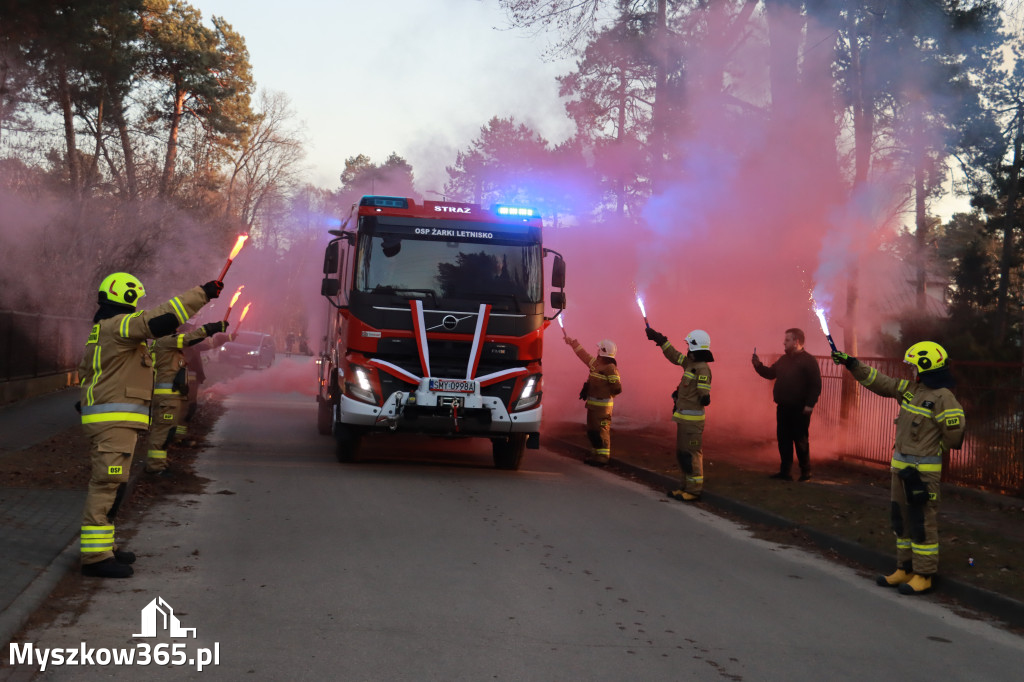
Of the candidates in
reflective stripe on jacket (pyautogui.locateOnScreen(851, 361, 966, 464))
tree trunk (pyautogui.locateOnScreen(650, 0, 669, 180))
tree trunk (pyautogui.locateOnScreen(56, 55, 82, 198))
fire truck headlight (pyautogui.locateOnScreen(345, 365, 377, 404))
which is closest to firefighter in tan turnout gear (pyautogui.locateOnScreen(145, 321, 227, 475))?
fire truck headlight (pyautogui.locateOnScreen(345, 365, 377, 404))

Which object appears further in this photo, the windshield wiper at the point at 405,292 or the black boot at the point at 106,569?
the windshield wiper at the point at 405,292

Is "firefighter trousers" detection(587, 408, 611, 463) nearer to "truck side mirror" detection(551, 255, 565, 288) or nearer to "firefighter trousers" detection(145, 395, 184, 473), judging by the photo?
"truck side mirror" detection(551, 255, 565, 288)

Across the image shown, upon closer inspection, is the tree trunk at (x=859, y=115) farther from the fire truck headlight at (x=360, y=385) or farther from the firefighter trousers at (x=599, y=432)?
the fire truck headlight at (x=360, y=385)

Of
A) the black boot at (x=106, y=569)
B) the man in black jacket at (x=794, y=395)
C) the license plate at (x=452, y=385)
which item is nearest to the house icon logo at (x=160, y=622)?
the black boot at (x=106, y=569)

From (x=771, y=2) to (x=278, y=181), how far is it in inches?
1621

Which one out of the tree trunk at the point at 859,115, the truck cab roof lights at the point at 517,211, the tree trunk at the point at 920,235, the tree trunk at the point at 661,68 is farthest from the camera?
the tree trunk at the point at 920,235

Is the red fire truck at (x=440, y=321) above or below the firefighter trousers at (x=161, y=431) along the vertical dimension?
above

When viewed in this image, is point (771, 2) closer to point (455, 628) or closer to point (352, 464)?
point (352, 464)

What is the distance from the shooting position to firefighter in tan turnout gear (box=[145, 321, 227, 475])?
35.1ft

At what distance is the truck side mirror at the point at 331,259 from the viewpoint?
42.1ft

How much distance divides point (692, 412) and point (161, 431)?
5772 millimetres

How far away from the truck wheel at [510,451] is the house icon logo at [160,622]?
719 cm

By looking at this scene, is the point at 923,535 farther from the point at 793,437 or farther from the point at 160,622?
the point at 793,437

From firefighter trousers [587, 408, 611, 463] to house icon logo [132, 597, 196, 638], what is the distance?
878 cm
